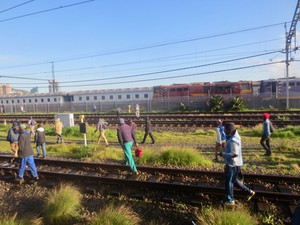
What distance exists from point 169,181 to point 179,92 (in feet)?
108

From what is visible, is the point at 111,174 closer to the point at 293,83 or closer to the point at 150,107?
the point at 150,107

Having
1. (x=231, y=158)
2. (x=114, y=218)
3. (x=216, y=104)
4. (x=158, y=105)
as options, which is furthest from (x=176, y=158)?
(x=158, y=105)

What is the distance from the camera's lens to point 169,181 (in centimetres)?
788

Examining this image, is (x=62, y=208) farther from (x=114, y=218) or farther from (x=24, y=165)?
(x=24, y=165)

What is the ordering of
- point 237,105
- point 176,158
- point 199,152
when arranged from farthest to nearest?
1. point 237,105
2. point 199,152
3. point 176,158

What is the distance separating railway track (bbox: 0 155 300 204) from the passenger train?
28422mm

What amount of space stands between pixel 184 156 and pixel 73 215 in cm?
507

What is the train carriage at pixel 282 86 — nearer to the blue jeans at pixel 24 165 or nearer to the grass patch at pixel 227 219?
the blue jeans at pixel 24 165

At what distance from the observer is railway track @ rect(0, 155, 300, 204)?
6.69 metres

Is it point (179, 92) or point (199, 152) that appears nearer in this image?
point (199, 152)

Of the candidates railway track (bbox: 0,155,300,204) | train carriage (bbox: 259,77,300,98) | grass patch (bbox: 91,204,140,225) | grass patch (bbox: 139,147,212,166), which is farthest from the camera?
train carriage (bbox: 259,77,300,98)

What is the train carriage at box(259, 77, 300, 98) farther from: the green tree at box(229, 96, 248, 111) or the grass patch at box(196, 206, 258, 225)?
the grass patch at box(196, 206, 258, 225)

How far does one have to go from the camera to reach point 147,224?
5.39 metres

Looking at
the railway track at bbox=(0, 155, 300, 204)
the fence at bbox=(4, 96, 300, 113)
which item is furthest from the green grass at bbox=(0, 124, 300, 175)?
the fence at bbox=(4, 96, 300, 113)
